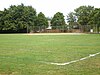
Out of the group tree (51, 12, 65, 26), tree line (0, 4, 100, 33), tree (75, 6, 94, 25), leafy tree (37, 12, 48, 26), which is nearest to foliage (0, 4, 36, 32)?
tree line (0, 4, 100, 33)

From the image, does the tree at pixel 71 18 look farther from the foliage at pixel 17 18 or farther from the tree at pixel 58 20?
the foliage at pixel 17 18

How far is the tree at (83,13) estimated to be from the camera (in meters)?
97.2

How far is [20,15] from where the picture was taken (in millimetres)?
83062

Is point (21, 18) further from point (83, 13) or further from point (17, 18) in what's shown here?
point (83, 13)

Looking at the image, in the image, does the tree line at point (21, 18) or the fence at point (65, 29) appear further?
the tree line at point (21, 18)

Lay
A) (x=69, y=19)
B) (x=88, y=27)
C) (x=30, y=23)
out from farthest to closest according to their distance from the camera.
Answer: (x=69, y=19) < (x=30, y=23) < (x=88, y=27)

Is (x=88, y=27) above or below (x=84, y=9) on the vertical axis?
below

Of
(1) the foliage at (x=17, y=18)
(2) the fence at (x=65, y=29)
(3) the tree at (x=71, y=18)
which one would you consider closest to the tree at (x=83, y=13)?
(3) the tree at (x=71, y=18)

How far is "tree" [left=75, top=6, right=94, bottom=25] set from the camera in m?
97.2

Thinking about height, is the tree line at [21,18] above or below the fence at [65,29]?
above

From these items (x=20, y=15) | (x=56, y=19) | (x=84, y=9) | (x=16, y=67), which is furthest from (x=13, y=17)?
(x=16, y=67)

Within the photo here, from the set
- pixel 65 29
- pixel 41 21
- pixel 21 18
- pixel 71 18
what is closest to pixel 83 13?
pixel 71 18

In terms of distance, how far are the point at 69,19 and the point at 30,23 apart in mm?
32533

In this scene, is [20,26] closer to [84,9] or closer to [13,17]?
[13,17]
